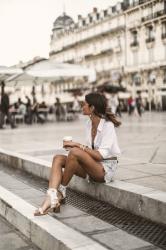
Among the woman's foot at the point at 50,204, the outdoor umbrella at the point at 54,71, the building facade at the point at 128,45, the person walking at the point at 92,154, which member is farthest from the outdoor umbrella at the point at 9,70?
the building facade at the point at 128,45

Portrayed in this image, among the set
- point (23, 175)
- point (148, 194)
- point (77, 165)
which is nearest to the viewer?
point (148, 194)

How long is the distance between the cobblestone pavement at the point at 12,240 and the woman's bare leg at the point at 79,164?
0.73 m

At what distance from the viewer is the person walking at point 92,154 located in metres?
4.79

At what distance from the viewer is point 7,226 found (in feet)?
15.3

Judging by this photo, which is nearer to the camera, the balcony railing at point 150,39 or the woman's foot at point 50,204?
the woman's foot at point 50,204

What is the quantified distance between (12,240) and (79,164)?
1.17m

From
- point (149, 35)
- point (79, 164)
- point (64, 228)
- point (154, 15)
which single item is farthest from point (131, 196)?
point (149, 35)

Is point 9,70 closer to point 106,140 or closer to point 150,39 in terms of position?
point 106,140

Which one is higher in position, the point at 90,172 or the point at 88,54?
the point at 88,54

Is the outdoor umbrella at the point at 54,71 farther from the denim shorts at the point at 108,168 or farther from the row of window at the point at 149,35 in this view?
the row of window at the point at 149,35

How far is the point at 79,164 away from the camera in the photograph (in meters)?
4.93

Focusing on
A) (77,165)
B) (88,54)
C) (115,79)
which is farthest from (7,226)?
(88,54)

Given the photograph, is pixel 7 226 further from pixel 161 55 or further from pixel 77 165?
pixel 161 55

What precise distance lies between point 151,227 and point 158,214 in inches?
5.6
